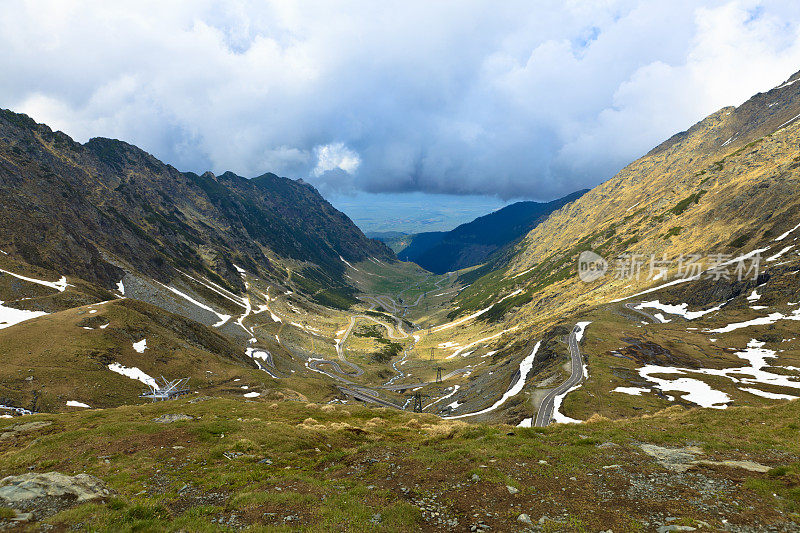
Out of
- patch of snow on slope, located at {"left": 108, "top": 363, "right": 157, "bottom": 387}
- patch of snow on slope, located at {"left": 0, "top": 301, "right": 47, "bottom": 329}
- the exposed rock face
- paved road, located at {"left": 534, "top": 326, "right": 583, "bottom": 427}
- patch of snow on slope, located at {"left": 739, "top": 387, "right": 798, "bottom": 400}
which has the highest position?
patch of snow on slope, located at {"left": 0, "top": 301, "right": 47, "bottom": 329}

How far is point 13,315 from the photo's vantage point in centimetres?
8169

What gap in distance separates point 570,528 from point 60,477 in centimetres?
2343

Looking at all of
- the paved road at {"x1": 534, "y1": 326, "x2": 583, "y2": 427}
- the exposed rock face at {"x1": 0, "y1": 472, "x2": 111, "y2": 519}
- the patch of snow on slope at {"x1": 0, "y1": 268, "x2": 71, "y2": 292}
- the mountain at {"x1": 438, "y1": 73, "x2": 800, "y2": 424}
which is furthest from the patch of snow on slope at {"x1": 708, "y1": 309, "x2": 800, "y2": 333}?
the patch of snow on slope at {"x1": 0, "y1": 268, "x2": 71, "y2": 292}

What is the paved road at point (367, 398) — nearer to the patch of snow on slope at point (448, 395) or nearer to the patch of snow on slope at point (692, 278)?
the patch of snow on slope at point (448, 395)

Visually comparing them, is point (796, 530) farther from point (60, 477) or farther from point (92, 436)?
point (92, 436)

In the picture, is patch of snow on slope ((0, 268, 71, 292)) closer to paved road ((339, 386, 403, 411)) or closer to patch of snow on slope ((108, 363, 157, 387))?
patch of snow on slope ((108, 363, 157, 387))

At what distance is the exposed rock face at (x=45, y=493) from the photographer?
1300cm

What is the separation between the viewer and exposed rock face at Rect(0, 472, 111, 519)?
512 inches

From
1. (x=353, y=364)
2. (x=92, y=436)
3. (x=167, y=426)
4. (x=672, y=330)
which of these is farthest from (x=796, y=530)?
(x=353, y=364)

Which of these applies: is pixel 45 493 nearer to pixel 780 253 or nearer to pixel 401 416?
pixel 401 416

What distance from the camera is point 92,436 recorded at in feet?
91.2

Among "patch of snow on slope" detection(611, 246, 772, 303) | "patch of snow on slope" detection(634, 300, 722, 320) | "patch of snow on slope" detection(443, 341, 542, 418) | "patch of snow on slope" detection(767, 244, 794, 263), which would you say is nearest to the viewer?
"patch of snow on slope" detection(443, 341, 542, 418)

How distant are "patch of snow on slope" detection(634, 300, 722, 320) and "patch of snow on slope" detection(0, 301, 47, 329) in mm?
208809

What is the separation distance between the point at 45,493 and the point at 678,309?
187514mm
